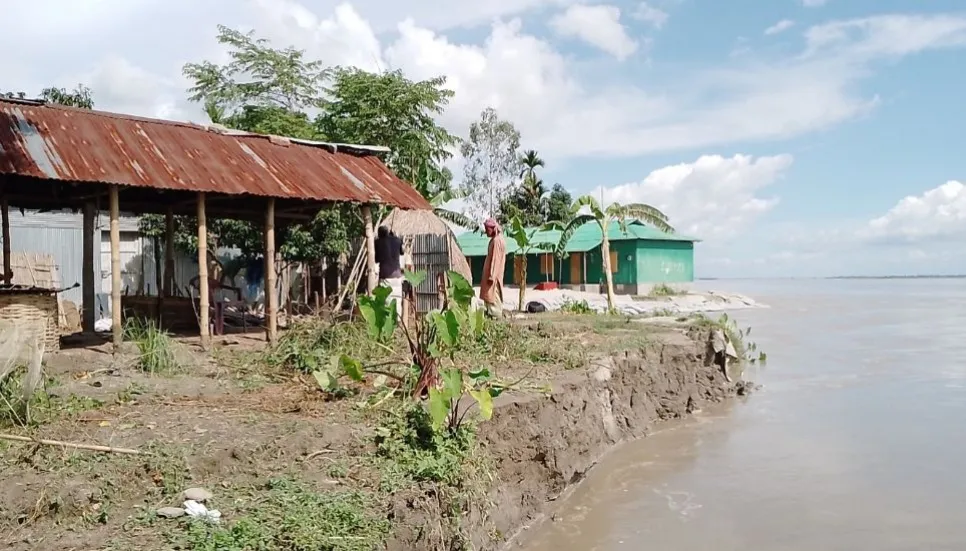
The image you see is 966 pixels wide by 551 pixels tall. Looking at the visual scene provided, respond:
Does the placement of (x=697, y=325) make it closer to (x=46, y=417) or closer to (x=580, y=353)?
(x=580, y=353)

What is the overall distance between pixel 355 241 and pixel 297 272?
184cm

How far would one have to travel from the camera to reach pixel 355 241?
17.8 m

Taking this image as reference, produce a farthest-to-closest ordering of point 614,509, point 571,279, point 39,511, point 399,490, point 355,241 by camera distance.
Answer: point 571,279 < point 355,241 < point 614,509 < point 399,490 < point 39,511

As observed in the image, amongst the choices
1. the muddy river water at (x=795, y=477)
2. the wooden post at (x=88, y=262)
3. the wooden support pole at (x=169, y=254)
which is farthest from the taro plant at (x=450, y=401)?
the wooden support pole at (x=169, y=254)

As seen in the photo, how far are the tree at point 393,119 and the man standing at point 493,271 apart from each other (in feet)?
23.9

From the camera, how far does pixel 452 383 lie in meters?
5.78

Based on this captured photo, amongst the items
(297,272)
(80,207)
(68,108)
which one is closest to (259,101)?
(297,272)

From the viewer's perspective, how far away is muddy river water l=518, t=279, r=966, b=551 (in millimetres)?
6637

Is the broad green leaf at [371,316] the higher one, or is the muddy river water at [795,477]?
the broad green leaf at [371,316]

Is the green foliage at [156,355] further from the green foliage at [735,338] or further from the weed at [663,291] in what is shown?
the weed at [663,291]

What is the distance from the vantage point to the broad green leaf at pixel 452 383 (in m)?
5.69

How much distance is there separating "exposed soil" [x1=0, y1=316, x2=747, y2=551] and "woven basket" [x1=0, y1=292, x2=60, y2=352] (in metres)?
0.24

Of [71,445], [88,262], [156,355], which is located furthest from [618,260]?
[71,445]

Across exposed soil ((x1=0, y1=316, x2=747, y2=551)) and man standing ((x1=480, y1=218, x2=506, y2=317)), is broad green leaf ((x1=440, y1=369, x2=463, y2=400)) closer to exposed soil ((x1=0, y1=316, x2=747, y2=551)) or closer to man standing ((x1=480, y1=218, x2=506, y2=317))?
exposed soil ((x1=0, y1=316, x2=747, y2=551))
